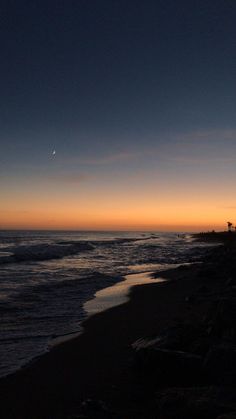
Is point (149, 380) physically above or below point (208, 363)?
below

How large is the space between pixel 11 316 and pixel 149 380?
576 cm

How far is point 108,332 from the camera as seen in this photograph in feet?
30.6

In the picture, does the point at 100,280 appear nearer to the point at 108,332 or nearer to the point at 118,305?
the point at 118,305

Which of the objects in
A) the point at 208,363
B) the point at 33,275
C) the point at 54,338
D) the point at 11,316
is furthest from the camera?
the point at 33,275

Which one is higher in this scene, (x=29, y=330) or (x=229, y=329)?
(x=229, y=329)

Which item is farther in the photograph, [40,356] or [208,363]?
[40,356]

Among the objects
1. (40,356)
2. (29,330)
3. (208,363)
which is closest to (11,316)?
(29,330)

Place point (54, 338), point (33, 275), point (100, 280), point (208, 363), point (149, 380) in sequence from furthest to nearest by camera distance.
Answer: point (33, 275), point (100, 280), point (54, 338), point (149, 380), point (208, 363)

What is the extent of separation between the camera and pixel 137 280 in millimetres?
19875

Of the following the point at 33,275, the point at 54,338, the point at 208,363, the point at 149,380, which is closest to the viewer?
the point at 208,363

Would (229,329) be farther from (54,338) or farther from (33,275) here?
(33,275)

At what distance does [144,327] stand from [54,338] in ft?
7.02

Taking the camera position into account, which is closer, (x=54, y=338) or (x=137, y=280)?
(x=54, y=338)

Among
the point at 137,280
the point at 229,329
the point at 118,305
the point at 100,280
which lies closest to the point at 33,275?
the point at 100,280
